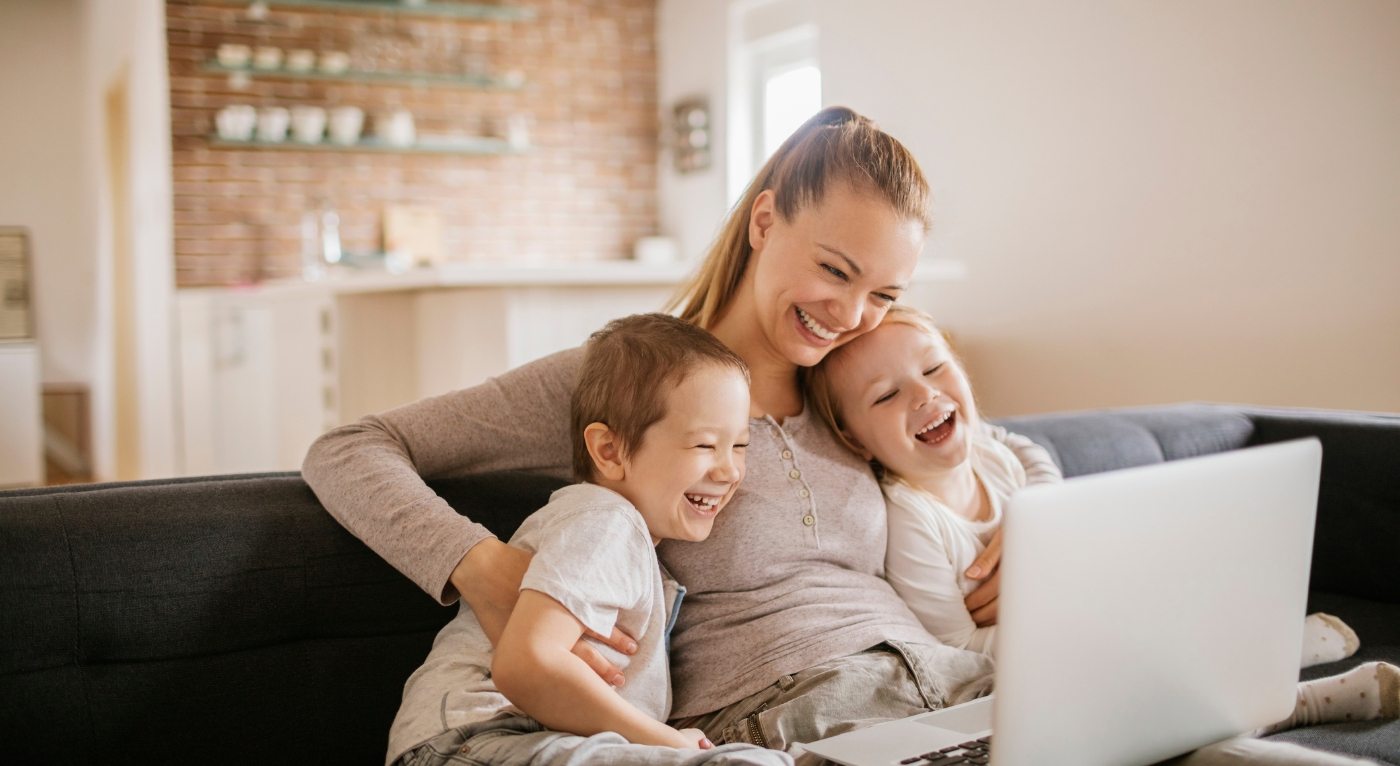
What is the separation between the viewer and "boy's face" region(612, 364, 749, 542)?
1.27 m

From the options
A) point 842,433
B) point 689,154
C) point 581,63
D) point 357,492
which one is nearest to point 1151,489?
point 842,433

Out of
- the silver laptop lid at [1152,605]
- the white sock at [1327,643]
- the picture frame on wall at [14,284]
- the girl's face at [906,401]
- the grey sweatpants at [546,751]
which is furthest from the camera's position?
the picture frame on wall at [14,284]

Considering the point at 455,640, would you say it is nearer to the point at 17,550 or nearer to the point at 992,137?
the point at 17,550

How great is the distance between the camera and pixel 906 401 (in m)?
1.53

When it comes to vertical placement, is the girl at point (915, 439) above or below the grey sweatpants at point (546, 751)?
above

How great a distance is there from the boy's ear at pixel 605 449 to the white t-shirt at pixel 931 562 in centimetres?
42

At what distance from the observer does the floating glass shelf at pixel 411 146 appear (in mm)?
5730

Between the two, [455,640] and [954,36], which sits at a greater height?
[954,36]

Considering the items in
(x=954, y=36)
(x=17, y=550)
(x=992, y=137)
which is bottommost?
(x=17, y=550)

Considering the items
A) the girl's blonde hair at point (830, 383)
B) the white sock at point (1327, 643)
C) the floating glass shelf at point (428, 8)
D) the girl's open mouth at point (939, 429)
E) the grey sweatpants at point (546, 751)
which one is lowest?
the white sock at point (1327, 643)

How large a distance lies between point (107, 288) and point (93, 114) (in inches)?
44.2

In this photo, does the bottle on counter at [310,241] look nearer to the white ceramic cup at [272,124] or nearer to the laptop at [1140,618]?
the white ceramic cup at [272,124]

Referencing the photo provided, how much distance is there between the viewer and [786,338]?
1.48 meters

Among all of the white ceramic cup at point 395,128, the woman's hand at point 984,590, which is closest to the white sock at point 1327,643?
the woman's hand at point 984,590
